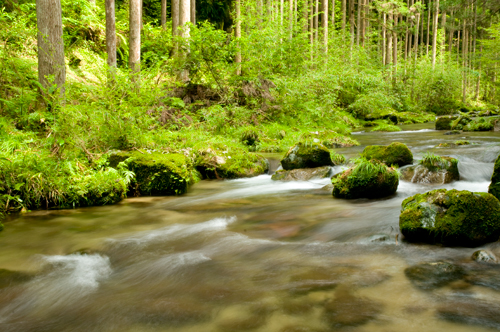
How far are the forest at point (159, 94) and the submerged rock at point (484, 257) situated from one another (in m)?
5.47

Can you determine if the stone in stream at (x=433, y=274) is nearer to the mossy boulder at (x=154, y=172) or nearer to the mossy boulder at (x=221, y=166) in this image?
the mossy boulder at (x=154, y=172)

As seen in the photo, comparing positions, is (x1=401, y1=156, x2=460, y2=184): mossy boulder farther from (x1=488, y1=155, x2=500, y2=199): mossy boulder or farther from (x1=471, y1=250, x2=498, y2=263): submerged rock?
(x1=471, y1=250, x2=498, y2=263): submerged rock

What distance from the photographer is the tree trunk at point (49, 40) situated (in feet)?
26.4

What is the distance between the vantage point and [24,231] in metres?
5.39

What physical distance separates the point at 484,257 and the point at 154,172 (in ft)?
Result: 19.2

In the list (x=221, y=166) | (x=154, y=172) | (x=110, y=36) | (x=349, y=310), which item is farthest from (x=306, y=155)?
(x=110, y=36)

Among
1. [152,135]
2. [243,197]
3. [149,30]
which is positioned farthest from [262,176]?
[149,30]

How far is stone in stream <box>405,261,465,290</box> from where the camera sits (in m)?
3.60

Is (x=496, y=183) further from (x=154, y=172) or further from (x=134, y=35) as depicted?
(x=134, y=35)

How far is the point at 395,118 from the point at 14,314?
2225cm

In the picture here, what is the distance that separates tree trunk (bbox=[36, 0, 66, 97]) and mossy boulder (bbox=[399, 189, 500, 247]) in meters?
7.46

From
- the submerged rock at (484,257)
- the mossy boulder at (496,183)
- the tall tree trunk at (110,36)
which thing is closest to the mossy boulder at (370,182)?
the mossy boulder at (496,183)

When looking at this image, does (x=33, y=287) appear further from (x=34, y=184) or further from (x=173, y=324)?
(x=34, y=184)

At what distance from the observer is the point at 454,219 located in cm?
438
